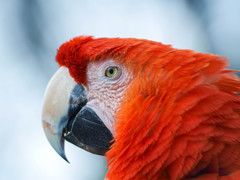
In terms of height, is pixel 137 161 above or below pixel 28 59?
below

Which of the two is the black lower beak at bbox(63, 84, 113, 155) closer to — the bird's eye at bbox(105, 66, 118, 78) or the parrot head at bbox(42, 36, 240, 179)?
the parrot head at bbox(42, 36, 240, 179)

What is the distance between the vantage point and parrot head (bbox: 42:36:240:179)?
1.98 ft

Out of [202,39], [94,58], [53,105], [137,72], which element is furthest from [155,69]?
[202,39]

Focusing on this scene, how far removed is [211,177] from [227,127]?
139 mm

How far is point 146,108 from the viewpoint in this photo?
68 cm

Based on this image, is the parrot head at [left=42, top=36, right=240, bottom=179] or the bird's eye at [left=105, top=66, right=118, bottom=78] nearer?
the parrot head at [left=42, top=36, right=240, bottom=179]

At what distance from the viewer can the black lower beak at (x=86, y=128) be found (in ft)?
2.78

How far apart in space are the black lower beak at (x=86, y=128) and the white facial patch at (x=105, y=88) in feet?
0.07

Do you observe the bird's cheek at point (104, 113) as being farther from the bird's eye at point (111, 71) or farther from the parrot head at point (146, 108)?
the bird's eye at point (111, 71)

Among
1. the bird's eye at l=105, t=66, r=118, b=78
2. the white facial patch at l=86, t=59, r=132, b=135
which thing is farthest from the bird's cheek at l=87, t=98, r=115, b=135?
the bird's eye at l=105, t=66, r=118, b=78

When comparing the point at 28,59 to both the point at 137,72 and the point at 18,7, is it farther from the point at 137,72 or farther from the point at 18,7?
the point at 137,72

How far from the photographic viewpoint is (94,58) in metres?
0.84

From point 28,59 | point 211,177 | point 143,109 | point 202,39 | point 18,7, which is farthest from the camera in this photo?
point 28,59

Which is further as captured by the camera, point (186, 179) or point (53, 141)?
point (53, 141)
